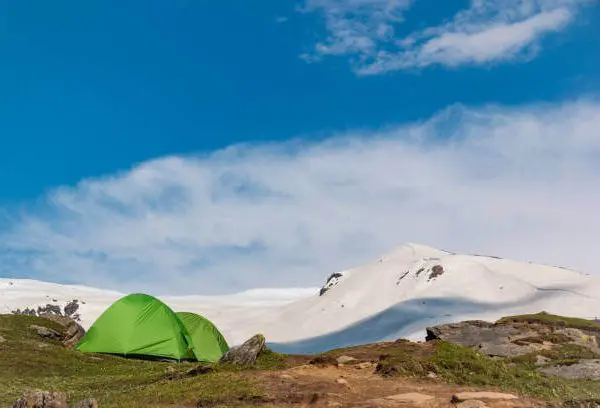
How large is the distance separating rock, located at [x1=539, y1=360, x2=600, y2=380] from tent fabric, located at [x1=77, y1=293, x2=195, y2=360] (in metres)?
27.0

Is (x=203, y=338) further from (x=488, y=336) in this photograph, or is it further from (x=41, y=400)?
(x=41, y=400)

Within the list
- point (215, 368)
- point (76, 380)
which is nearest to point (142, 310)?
point (76, 380)

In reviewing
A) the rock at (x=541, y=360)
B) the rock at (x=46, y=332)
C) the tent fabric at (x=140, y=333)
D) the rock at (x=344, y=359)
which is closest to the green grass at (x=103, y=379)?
the rock at (x=46, y=332)

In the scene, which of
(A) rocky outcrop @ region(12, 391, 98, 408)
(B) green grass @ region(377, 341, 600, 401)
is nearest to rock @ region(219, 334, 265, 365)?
(B) green grass @ region(377, 341, 600, 401)

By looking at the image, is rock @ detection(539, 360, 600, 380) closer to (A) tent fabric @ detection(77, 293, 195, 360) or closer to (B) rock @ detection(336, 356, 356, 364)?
(B) rock @ detection(336, 356, 356, 364)

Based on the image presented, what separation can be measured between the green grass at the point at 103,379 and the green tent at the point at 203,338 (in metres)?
6.39

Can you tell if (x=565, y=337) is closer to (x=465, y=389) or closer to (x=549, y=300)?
(x=465, y=389)

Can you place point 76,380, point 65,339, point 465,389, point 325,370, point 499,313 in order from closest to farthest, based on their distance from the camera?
point 465,389, point 325,370, point 76,380, point 65,339, point 499,313

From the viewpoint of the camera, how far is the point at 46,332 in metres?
55.7

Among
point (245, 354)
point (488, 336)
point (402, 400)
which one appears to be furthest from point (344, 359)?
point (488, 336)

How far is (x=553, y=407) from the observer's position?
78.3 feet

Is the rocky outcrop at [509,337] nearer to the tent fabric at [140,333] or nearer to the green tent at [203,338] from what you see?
the green tent at [203,338]

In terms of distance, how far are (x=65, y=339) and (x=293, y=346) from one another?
13312cm

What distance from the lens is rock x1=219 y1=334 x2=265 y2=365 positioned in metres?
31.3
